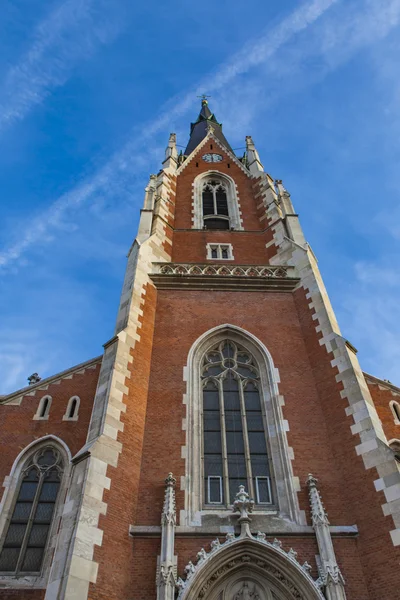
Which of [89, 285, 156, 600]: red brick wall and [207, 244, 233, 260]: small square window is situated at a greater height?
[207, 244, 233, 260]: small square window

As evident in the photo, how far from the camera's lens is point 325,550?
9867mm

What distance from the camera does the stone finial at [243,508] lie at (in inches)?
403

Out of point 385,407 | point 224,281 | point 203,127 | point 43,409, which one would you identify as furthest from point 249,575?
point 203,127

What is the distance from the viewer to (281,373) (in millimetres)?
14016

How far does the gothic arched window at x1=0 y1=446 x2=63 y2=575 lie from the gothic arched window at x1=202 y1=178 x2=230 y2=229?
12.9 metres

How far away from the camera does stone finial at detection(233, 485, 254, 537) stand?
33.6 ft

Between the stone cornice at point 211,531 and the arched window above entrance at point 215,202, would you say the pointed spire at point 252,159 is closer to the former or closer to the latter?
the arched window above entrance at point 215,202

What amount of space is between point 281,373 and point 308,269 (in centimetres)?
452

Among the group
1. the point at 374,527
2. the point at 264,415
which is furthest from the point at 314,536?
the point at 264,415

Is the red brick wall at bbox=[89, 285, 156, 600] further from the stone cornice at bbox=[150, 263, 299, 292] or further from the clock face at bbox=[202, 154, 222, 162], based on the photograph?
the clock face at bbox=[202, 154, 222, 162]

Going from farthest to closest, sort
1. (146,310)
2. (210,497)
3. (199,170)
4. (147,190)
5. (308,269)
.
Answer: (199,170) < (147,190) < (308,269) < (146,310) < (210,497)

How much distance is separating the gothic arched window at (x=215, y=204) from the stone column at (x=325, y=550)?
14.2 metres

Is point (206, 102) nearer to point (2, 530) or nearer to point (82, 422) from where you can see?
point (82, 422)

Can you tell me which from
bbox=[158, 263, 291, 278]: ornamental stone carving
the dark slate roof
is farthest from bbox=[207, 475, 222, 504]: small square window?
the dark slate roof
